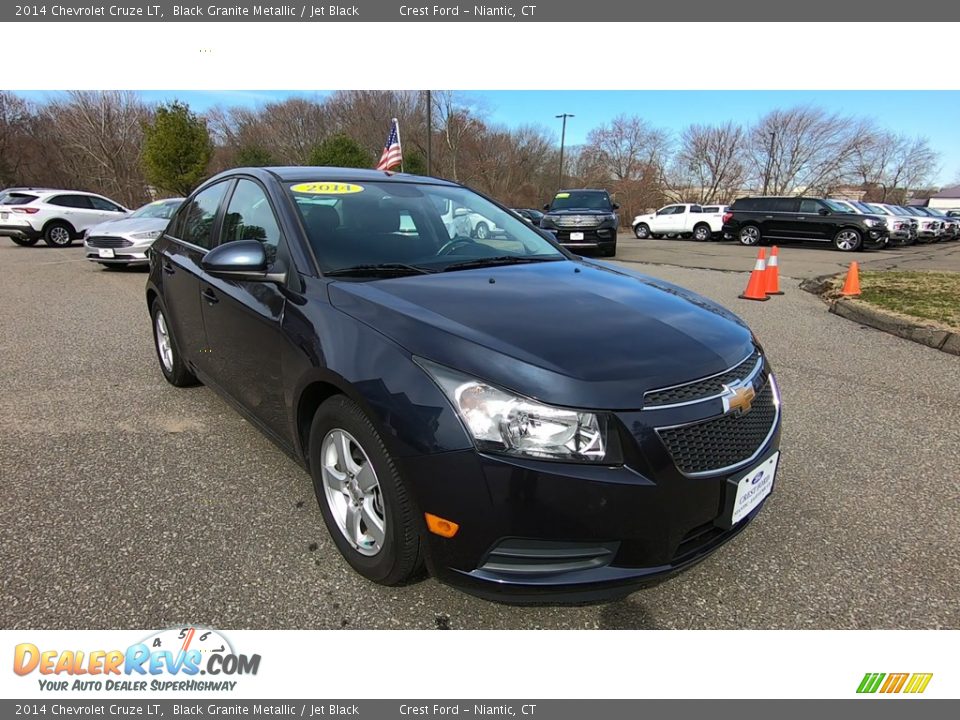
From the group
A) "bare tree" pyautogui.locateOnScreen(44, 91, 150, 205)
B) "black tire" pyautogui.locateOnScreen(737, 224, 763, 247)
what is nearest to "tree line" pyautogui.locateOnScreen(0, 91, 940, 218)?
"bare tree" pyautogui.locateOnScreen(44, 91, 150, 205)

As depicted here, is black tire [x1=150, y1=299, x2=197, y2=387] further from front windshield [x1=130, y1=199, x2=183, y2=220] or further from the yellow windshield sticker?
front windshield [x1=130, y1=199, x2=183, y2=220]

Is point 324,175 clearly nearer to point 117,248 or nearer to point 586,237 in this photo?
point 117,248

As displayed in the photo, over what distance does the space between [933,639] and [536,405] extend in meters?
1.76

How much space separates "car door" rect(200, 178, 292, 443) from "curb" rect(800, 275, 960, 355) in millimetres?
6421

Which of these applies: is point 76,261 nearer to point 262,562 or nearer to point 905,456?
point 262,562

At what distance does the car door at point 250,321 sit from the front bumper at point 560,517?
3.64 ft

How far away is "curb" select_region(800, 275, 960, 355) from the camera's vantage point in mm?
5676

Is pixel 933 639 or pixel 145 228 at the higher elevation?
pixel 145 228

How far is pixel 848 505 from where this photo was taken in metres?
2.82

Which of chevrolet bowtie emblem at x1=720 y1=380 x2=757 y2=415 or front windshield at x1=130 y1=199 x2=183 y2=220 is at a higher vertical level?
front windshield at x1=130 y1=199 x2=183 y2=220

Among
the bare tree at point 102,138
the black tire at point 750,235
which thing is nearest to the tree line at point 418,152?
the bare tree at point 102,138

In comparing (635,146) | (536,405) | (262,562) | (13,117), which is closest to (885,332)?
(536,405)

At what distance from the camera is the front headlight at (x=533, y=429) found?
65.9 inches

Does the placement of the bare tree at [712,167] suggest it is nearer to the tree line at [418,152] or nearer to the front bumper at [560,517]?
the tree line at [418,152]
